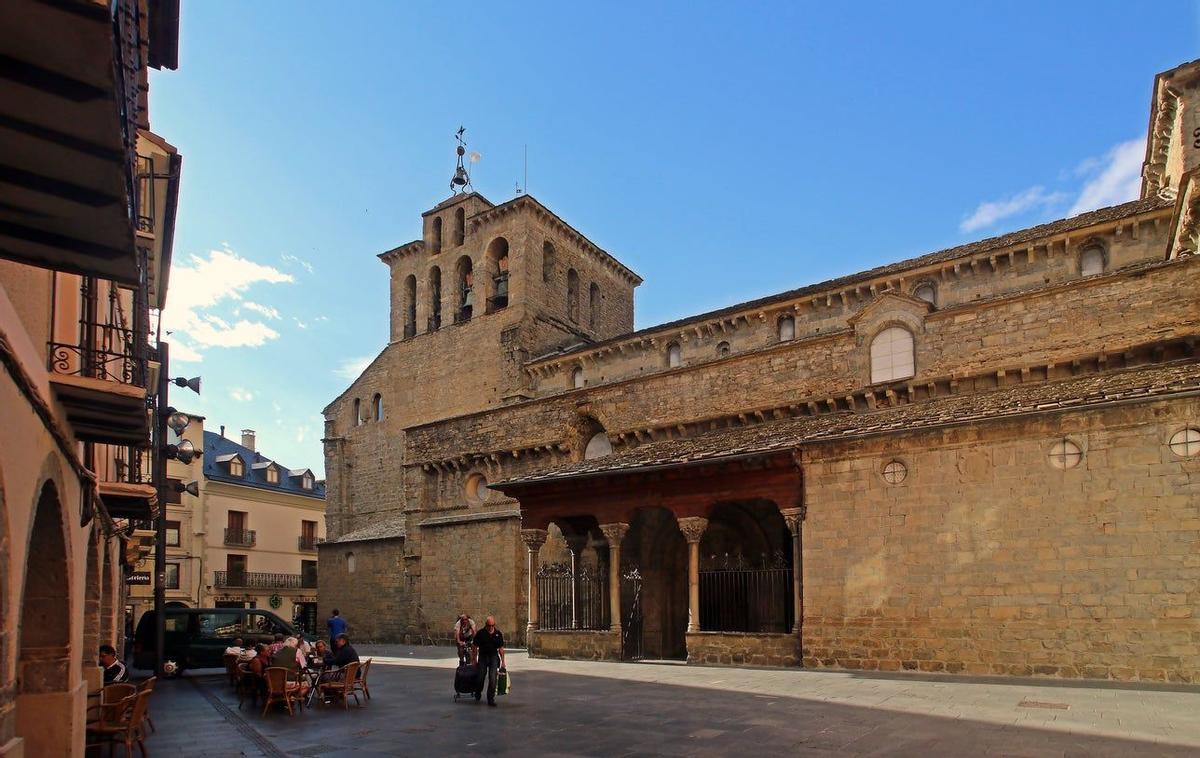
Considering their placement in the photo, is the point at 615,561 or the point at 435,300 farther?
the point at 435,300

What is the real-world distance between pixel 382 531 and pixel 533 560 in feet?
46.7

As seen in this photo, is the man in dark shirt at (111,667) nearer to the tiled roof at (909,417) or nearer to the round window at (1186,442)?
the tiled roof at (909,417)

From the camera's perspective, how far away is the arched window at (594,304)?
39219mm

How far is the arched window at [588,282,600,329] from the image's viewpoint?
3922cm

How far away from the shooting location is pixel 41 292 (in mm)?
6551

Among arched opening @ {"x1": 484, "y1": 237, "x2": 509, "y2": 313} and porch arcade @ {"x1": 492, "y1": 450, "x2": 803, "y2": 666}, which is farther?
arched opening @ {"x1": 484, "y1": 237, "x2": 509, "y2": 313}

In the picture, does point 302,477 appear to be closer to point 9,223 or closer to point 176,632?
point 176,632

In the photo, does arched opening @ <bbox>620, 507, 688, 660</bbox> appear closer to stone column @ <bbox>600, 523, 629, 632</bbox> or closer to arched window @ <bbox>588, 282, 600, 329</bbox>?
stone column @ <bbox>600, 523, 629, 632</bbox>

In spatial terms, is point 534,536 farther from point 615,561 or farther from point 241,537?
point 241,537

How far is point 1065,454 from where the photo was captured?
12.9m

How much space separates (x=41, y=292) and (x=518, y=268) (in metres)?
28.6

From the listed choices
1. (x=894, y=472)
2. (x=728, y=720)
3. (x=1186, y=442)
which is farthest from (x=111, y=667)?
(x=1186, y=442)

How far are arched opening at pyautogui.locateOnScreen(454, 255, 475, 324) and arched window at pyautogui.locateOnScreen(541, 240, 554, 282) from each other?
11.0 feet

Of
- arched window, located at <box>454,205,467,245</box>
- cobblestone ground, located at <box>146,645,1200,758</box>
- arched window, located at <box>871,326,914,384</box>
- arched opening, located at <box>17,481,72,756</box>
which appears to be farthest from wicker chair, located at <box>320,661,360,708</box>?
arched window, located at <box>454,205,467,245</box>
